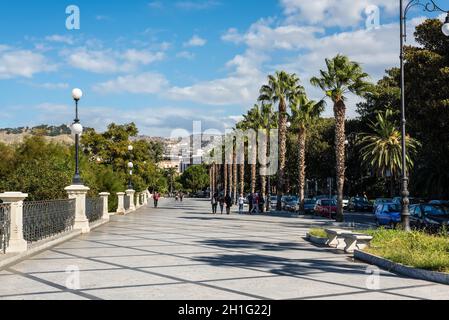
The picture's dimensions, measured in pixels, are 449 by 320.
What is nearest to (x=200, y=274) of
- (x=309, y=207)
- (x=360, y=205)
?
(x=309, y=207)

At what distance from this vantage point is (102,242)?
1797 cm

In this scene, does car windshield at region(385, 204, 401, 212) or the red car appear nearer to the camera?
car windshield at region(385, 204, 401, 212)

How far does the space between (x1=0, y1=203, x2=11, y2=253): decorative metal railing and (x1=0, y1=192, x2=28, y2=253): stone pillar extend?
88mm

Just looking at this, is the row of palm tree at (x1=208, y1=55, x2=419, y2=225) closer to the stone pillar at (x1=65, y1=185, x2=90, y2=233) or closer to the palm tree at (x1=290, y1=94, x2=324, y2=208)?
the palm tree at (x1=290, y1=94, x2=324, y2=208)

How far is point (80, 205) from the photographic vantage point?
22.4 meters

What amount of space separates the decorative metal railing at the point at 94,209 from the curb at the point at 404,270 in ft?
46.0

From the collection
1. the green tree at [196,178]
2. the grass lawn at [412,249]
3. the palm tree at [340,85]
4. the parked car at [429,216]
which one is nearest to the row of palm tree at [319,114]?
the palm tree at [340,85]

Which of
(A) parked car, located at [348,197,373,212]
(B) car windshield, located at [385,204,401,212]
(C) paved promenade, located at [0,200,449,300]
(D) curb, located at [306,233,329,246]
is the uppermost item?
(B) car windshield, located at [385,204,401,212]

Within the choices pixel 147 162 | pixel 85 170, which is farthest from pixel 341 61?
pixel 147 162

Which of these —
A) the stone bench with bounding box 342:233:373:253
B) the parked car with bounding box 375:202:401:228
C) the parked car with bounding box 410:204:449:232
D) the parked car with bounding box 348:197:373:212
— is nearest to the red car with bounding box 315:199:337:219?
the parked car with bounding box 375:202:401:228

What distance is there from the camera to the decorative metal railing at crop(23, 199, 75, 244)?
49.0 ft

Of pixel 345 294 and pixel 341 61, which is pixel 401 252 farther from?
pixel 341 61

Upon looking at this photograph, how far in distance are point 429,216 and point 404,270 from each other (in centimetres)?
1355
